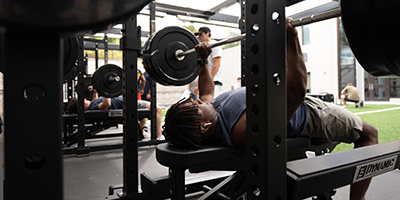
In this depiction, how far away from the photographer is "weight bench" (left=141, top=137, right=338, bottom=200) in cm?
92

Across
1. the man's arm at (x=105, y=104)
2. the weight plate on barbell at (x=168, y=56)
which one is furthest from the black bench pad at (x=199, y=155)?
the man's arm at (x=105, y=104)

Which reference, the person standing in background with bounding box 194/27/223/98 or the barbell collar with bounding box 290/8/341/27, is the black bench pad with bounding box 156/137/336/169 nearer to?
the barbell collar with bounding box 290/8/341/27

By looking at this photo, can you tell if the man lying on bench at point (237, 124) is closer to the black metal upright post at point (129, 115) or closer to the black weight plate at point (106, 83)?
the black metal upright post at point (129, 115)

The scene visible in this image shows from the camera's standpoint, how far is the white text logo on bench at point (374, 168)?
0.68 m

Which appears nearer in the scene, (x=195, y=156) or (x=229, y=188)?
(x=195, y=156)

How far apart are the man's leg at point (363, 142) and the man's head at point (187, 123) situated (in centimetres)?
66

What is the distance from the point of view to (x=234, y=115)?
101 centimetres

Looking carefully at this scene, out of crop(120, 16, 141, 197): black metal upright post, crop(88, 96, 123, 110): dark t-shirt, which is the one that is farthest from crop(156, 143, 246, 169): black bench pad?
crop(88, 96, 123, 110): dark t-shirt

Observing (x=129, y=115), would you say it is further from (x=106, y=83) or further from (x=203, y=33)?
(x=106, y=83)

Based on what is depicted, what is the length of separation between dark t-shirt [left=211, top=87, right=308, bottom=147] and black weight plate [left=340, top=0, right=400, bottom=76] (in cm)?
48

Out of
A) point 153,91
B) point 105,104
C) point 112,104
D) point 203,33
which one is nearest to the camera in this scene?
point 203,33

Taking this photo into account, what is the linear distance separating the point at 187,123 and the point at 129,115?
1.16 feet

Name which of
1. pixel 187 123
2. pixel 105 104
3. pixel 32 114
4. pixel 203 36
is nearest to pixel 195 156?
pixel 187 123

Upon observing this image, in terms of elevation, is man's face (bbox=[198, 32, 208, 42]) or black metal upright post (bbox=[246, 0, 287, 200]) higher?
man's face (bbox=[198, 32, 208, 42])
